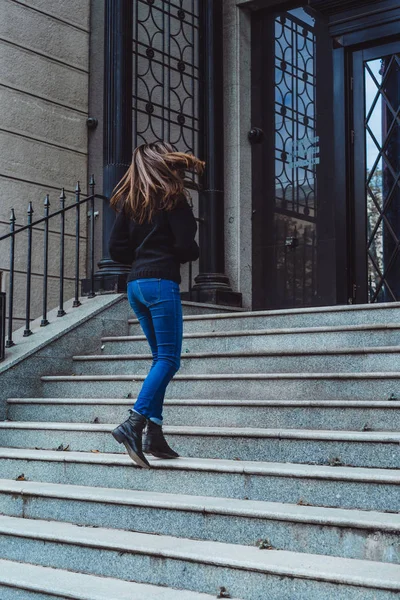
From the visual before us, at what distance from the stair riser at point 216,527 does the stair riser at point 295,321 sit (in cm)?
256

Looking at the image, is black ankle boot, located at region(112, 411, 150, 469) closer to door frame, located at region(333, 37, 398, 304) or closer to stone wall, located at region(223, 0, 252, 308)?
door frame, located at region(333, 37, 398, 304)

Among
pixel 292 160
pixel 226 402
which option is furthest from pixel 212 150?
pixel 226 402

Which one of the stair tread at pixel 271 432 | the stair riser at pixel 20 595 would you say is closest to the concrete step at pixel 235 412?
the stair tread at pixel 271 432

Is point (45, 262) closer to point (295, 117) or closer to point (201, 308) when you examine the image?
point (201, 308)

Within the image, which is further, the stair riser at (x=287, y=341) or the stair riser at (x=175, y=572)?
the stair riser at (x=287, y=341)

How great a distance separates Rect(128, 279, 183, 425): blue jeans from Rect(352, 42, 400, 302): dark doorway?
326 cm

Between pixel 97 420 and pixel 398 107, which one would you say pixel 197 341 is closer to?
pixel 97 420

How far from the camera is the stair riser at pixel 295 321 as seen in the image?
254 inches

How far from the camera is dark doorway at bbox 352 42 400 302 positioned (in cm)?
791

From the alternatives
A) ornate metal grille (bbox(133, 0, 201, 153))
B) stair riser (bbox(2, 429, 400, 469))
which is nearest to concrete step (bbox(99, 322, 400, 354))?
stair riser (bbox(2, 429, 400, 469))

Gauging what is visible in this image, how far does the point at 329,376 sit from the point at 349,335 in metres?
0.71

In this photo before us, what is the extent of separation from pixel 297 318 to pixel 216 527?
114 inches

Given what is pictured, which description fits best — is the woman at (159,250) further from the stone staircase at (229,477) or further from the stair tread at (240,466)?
the stone staircase at (229,477)

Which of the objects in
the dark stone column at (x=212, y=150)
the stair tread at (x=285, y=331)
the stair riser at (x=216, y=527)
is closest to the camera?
the stair riser at (x=216, y=527)
